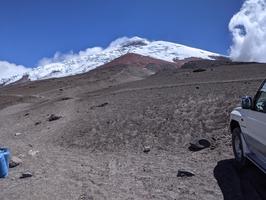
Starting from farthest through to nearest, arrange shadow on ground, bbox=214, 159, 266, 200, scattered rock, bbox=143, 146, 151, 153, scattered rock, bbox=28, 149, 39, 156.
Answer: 1. scattered rock, bbox=28, 149, 39, 156
2. scattered rock, bbox=143, 146, 151, 153
3. shadow on ground, bbox=214, 159, 266, 200

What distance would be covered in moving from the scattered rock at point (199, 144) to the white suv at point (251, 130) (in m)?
2.26

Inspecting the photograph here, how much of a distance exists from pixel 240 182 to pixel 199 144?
143 inches

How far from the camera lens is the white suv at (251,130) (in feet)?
24.5

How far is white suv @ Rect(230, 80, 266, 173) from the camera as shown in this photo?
7.46m


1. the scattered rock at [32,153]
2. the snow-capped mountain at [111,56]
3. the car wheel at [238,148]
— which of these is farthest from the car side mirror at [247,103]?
the snow-capped mountain at [111,56]

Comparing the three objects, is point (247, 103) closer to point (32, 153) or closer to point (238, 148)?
point (238, 148)

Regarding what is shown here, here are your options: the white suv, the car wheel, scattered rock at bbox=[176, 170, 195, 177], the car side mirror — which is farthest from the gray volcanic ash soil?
the car side mirror

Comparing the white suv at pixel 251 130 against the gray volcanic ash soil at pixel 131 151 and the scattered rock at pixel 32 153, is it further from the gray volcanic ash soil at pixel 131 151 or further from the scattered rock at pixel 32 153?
the scattered rock at pixel 32 153

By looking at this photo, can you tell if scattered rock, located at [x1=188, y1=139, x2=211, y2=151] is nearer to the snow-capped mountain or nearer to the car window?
the car window

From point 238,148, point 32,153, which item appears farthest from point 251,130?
point 32,153

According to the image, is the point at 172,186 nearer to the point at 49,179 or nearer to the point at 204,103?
the point at 49,179

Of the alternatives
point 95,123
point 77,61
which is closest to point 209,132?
point 95,123

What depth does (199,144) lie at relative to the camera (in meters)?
12.2

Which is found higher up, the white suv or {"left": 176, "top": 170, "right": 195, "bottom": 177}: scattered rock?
the white suv
